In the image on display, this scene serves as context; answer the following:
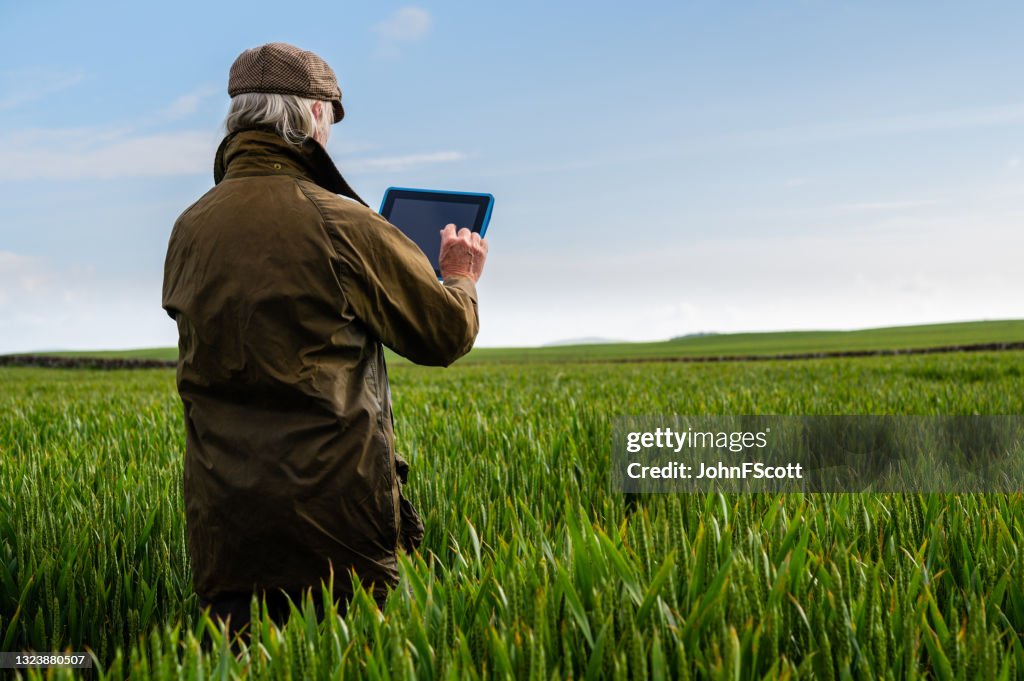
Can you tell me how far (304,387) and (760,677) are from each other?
146 cm

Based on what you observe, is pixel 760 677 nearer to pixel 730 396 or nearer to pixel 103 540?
pixel 103 540

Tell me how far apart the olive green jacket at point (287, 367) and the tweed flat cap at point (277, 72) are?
168mm

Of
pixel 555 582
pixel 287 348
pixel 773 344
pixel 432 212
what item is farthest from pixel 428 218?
pixel 773 344

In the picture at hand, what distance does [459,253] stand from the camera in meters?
2.81

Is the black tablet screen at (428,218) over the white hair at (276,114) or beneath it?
beneath

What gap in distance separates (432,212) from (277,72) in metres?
0.73

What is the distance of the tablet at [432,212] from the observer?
9.43ft

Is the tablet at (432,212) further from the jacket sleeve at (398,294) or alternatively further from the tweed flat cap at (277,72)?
the tweed flat cap at (277,72)

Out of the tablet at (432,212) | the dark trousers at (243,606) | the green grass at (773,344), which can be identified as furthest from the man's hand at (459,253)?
the green grass at (773,344)

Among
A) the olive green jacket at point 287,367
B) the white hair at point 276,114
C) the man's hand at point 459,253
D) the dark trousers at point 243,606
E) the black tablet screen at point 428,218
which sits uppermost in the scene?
the white hair at point 276,114

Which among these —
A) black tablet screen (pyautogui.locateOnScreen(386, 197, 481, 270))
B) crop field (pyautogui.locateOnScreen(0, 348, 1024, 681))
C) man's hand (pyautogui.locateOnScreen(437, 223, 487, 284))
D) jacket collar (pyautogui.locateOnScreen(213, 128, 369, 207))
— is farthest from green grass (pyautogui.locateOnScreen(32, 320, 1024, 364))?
jacket collar (pyautogui.locateOnScreen(213, 128, 369, 207))

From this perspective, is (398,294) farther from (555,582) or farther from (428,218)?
(555,582)

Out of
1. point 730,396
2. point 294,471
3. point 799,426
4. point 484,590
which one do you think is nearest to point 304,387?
point 294,471

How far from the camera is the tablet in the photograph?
287 centimetres
